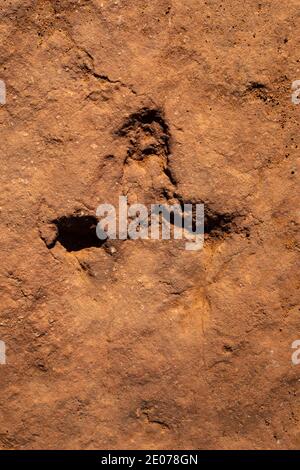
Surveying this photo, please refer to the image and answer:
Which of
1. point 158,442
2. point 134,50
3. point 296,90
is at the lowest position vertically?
point 158,442

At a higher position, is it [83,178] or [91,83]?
[91,83]

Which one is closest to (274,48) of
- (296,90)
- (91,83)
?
(296,90)

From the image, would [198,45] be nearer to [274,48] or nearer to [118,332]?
[274,48]

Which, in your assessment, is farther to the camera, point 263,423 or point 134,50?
point 263,423
